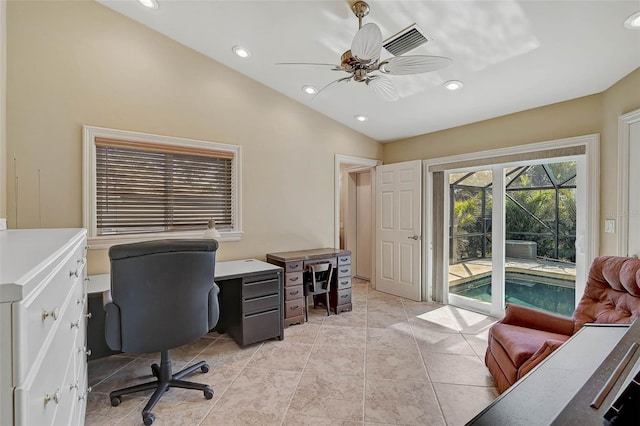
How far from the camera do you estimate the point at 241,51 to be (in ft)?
9.48

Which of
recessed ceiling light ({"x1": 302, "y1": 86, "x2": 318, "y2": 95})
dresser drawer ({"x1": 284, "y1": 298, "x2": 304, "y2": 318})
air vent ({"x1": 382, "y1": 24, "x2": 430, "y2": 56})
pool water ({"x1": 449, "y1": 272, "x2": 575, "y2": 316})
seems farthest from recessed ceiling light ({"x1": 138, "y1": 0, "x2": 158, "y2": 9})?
pool water ({"x1": 449, "y1": 272, "x2": 575, "y2": 316})

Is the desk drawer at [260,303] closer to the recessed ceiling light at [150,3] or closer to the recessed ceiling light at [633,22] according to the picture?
the recessed ceiling light at [150,3]

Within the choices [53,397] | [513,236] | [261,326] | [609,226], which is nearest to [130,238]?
[261,326]

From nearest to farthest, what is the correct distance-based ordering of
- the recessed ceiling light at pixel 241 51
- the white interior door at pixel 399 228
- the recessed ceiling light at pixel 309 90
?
the recessed ceiling light at pixel 241 51, the recessed ceiling light at pixel 309 90, the white interior door at pixel 399 228

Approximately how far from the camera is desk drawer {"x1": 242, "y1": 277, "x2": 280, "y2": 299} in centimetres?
272

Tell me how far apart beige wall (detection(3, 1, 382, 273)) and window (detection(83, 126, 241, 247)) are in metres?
0.11

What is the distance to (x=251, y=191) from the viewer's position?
3404mm

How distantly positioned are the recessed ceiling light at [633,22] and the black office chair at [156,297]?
10.4 feet

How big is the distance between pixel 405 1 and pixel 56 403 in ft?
9.17

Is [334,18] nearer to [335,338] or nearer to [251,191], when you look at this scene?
[251,191]

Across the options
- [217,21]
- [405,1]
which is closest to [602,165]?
[405,1]

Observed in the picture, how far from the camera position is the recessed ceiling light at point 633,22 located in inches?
72.4

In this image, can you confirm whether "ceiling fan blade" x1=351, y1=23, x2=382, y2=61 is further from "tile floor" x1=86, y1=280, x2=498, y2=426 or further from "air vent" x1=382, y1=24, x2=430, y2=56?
"tile floor" x1=86, y1=280, x2=498, y2=426

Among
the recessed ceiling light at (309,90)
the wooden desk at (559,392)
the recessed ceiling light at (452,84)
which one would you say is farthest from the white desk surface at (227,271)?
the recessed ceiling light at (452,84)
